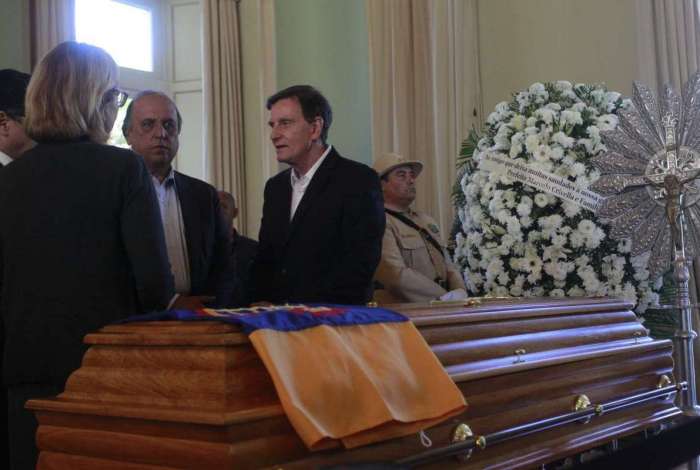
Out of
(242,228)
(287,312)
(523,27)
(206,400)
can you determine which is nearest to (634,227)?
(287,312)

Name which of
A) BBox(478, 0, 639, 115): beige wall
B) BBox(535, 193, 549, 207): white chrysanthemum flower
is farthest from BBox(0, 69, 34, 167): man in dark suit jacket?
BBox(478, 0, 639, 115): beige wall

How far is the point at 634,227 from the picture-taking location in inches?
153

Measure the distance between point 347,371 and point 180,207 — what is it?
1582 mm

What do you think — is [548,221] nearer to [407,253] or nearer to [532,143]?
[532,143]

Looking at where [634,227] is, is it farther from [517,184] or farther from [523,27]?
[523,27]

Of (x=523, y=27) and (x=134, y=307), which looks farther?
(x=523, y=27)

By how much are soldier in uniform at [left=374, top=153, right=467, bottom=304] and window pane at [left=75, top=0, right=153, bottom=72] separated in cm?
394

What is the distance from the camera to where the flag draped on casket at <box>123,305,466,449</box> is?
6.26ft

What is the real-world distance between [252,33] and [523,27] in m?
2.32

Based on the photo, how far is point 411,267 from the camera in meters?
4.69

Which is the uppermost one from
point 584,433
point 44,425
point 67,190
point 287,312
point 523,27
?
point 523,27

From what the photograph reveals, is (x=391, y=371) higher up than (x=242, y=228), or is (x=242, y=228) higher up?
(x=242, y=228)

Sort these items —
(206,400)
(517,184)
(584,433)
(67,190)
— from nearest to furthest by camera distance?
1. (206,400)
2. (67,190)
3. (584,433)
4. (517,184)

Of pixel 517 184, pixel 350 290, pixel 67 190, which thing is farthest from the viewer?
pixel 517 184
